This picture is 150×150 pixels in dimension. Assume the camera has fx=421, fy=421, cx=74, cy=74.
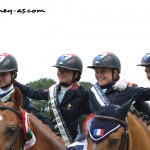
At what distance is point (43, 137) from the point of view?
7723mm

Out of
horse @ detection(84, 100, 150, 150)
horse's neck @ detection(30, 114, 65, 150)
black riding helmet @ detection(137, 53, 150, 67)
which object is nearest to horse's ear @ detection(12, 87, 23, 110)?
horse's neck @ detection(30, 114, 65, 150)

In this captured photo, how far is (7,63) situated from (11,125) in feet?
10.4

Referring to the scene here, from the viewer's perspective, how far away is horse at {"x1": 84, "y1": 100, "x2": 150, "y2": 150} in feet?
19.6

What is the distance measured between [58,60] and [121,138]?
14.9ft

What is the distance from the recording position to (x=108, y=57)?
28.9 ft

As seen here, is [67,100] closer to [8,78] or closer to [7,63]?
[8,78]

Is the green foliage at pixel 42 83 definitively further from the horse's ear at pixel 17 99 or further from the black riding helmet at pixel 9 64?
the horse's ear at pixel 17 99

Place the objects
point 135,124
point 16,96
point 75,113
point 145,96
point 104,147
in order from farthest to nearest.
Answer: point 75,113 < point 145,96 < point 16,96 < point 135,124 < point 104,147

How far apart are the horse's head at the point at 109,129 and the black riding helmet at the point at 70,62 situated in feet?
12.5

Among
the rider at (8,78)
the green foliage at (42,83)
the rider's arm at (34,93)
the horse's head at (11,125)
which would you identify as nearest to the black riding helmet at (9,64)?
the rider at (8,78)

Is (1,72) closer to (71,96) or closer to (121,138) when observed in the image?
(71,96)

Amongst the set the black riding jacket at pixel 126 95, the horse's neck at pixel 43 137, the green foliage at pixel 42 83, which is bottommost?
the green foliage at pixel 42 83

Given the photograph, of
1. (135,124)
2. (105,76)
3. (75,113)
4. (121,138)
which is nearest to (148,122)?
(135,124)

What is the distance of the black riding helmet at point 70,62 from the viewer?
33.2 ft
